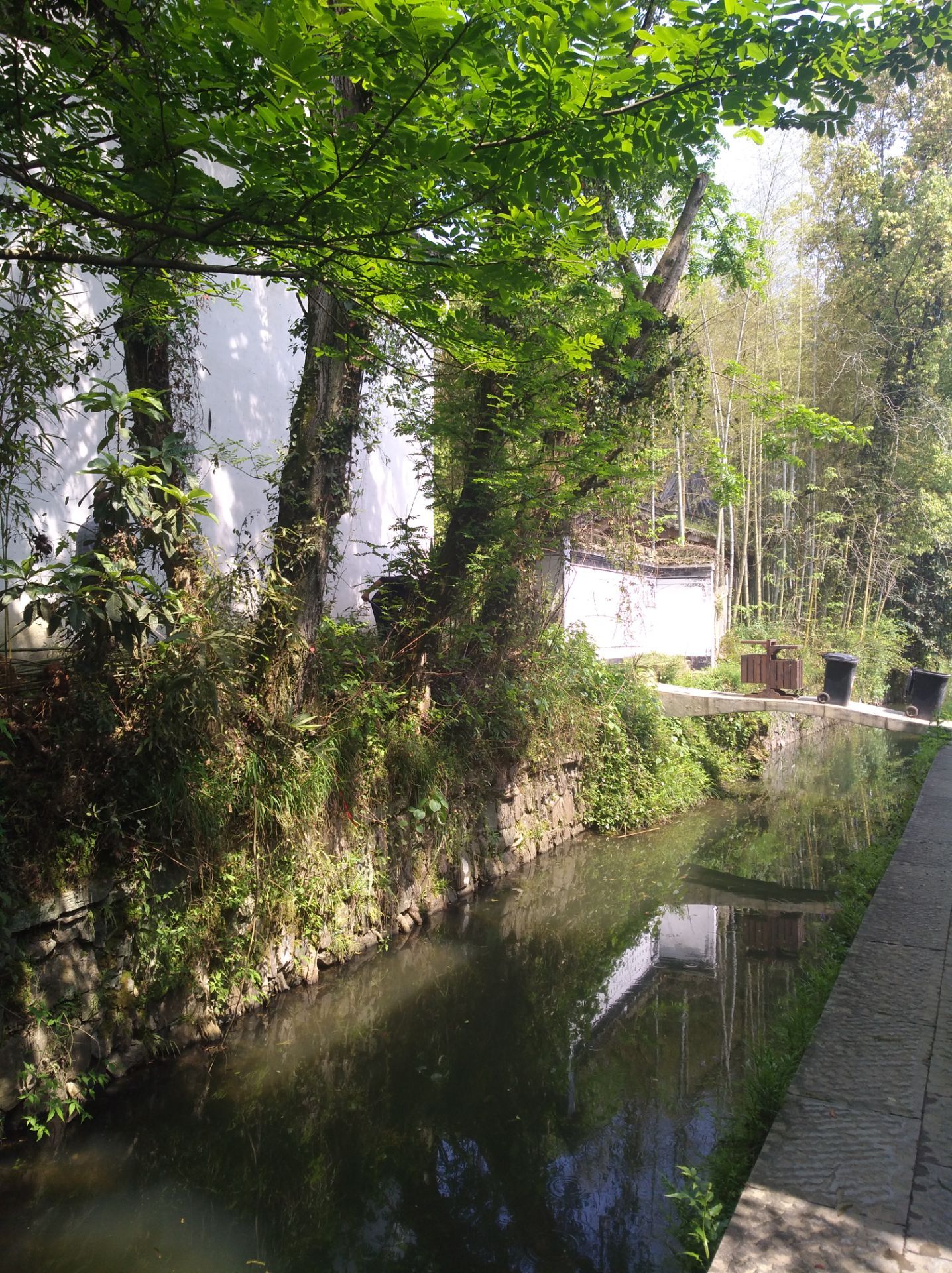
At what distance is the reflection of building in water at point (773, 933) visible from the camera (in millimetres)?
5965

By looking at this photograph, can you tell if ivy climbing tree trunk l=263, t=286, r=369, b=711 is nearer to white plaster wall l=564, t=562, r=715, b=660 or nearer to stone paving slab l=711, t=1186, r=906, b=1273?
stone paving slab l=711, t=1186, r=906, b=1273

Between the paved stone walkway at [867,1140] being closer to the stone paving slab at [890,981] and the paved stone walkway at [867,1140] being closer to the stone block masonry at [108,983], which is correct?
the stone paving slab at [890,981]

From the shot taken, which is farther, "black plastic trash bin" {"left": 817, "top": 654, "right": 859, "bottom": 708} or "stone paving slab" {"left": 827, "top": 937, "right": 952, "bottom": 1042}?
"black plastic trash bin" {"left": 817, "top": 654, "right": 859, "bottom": 708}

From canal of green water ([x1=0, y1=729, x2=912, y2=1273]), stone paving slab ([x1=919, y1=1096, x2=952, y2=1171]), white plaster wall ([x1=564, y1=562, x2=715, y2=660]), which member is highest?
white plaster wall ([x1=564, y1=562, x2=715, y2=660])

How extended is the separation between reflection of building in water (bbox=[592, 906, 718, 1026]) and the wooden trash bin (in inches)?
178

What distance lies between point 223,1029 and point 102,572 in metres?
2.32

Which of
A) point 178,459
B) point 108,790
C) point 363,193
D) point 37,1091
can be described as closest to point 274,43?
point 363,193

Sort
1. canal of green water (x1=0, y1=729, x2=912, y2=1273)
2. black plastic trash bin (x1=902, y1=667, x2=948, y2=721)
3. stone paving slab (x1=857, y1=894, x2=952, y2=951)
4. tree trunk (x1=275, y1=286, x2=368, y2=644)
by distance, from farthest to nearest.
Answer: black plastic trash bin (x1=902, y1=667, x2=948, y2=721) < tree trunk (x1=275, y1=286, x2=368, y2=644) < stone paving slab (x1=857, y1=894, x2=952, y2=951) < canal of green water (x1=0, y1=729, x2=912, y2=1273)

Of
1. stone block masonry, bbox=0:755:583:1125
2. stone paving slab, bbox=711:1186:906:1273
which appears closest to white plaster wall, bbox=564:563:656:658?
stone block masonry, bbox=0:755:583:1125

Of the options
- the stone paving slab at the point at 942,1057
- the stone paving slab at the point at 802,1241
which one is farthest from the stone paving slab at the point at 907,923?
the stone paving slab at the point at 802,1241

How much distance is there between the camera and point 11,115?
2631 millimetres

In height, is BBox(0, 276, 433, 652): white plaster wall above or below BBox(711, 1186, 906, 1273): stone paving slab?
above

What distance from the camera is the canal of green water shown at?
10.4 ft

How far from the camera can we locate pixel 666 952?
19.6ft
